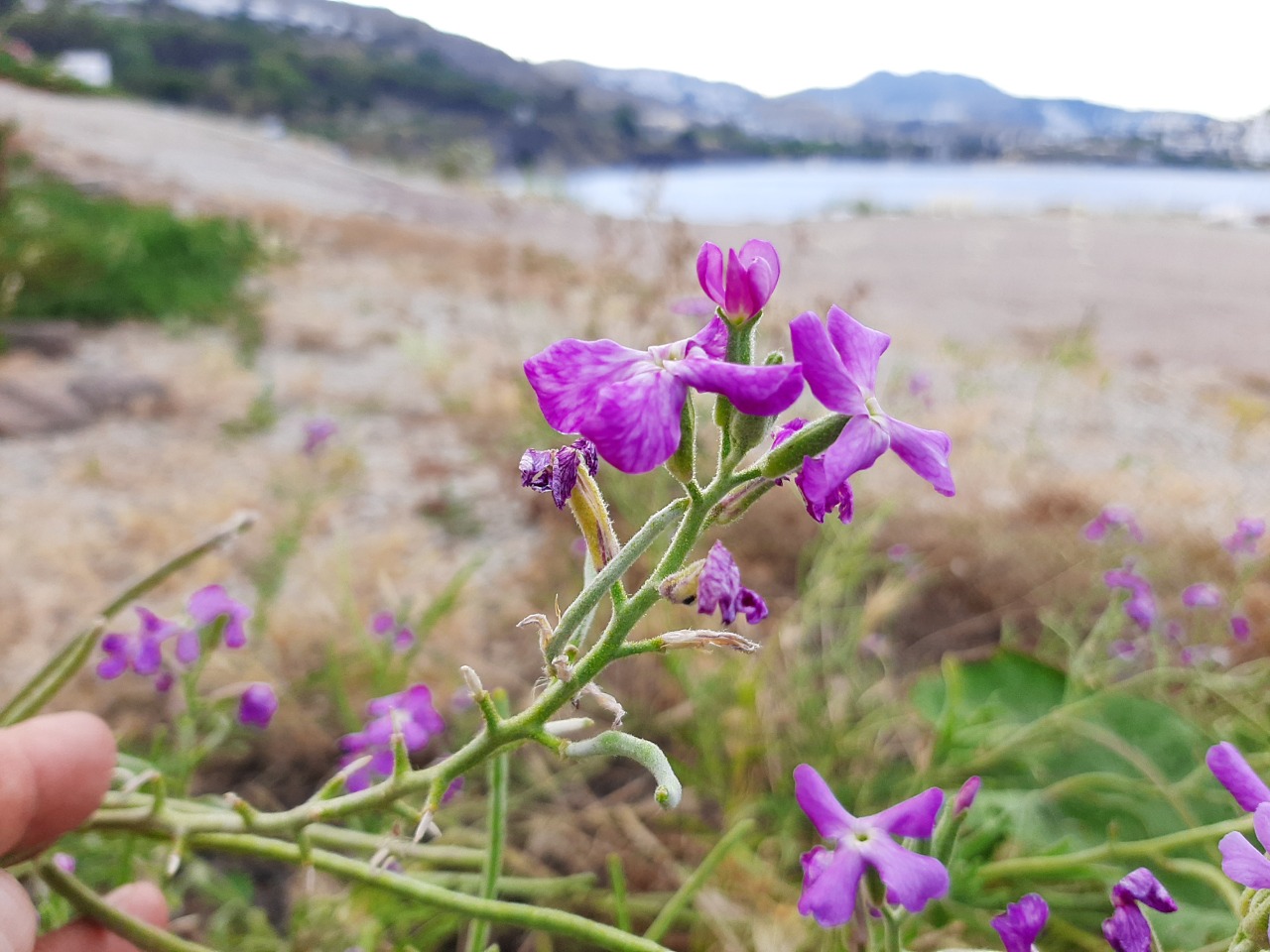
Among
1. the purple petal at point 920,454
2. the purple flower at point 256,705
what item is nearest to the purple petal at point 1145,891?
the purple petal at point 920,454

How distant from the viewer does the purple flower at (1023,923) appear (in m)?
0.46

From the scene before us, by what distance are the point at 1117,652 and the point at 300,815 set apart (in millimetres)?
1429

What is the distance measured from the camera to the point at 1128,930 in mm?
478

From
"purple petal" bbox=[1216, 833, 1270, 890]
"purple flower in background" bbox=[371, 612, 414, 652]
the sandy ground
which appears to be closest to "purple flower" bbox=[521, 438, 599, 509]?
"purple petal" bbox=[1216, 833, 1270, 890]

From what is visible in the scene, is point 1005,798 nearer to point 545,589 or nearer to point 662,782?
point 662,782

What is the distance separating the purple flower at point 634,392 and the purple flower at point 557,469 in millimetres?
54

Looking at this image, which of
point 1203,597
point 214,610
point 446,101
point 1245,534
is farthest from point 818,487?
point 446,101

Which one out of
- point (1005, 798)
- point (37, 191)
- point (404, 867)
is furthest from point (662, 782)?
point (37, 191)

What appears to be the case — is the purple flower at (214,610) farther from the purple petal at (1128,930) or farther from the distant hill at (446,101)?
the distant hill at (446,101)

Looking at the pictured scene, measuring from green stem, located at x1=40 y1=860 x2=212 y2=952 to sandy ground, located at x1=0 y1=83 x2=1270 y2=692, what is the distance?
0.73 metres

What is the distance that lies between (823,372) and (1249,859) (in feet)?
1.12

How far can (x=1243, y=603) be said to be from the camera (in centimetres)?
186

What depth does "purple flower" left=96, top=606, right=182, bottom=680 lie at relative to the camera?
923 millimetres

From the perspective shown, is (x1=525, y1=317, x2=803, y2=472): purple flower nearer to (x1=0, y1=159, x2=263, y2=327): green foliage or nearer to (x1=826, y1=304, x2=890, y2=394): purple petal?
(x1=826, y1=304, x2=890, y2=394): purple petal
